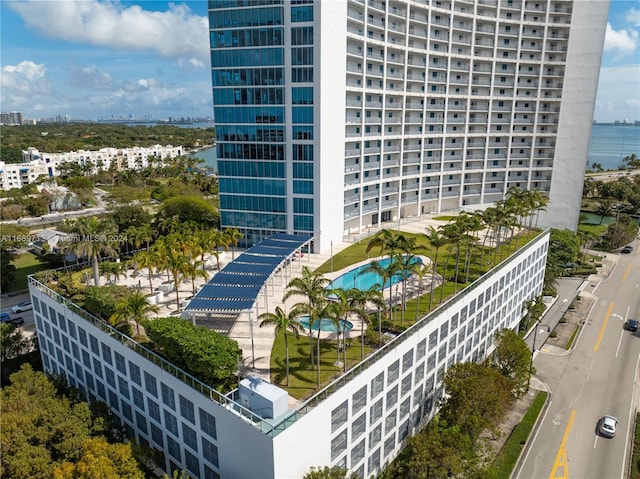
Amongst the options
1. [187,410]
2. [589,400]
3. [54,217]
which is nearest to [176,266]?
[187,410]

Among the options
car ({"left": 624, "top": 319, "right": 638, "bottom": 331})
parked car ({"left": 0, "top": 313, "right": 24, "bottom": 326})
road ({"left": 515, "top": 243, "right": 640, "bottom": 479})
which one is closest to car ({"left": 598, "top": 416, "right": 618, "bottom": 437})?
road ({"left": 515, "top": 243, "right": 640, "bottom": 479})

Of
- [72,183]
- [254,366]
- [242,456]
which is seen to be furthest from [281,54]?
[72,183]

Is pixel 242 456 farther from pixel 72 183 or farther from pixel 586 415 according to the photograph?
pixel 72 183

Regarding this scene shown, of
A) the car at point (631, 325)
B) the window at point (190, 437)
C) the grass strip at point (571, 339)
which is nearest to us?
the window at point (190, 437)

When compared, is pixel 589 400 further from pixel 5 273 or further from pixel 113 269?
pixel 5 273

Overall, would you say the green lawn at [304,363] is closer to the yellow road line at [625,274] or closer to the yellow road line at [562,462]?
the yellow road line at [562,462]

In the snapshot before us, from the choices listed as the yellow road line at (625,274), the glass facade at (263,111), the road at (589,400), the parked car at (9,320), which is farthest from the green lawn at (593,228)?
the parked car at (9,320)

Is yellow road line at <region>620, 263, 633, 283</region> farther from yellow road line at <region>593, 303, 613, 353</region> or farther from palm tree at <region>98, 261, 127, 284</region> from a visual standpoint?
palm tree at <region>98, 261, 127, 284</region>
